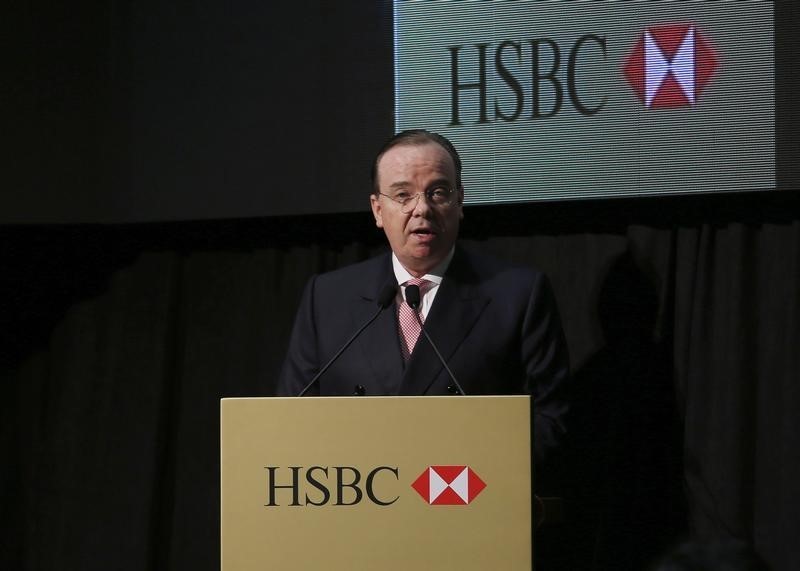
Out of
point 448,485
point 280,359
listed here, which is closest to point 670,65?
point 280,359

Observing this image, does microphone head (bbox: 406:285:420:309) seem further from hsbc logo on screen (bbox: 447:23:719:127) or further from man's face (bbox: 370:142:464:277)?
hsbc logo on screen (bbox: 447:23:719:127)

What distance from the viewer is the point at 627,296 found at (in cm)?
371

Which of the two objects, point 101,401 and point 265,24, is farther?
point 101,401

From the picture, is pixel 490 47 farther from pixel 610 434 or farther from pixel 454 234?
pixel 610 434

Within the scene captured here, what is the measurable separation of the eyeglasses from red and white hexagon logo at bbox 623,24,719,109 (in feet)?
2.71

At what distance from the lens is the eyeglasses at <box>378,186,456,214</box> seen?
123 inches

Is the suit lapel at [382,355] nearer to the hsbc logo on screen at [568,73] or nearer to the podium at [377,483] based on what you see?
the podium at [377,483]

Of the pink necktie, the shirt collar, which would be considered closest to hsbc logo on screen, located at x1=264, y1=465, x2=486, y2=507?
the pink necktie

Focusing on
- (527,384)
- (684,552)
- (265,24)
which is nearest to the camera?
(684,552)

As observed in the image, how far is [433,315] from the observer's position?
305 cm

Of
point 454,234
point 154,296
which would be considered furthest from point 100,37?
point 454,234

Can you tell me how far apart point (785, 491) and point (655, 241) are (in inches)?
33.8

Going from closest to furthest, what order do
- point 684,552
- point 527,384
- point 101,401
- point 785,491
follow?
point 684,552 → point 527,384 → point 785,491 → point 101,401

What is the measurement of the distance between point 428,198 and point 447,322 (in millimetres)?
346
